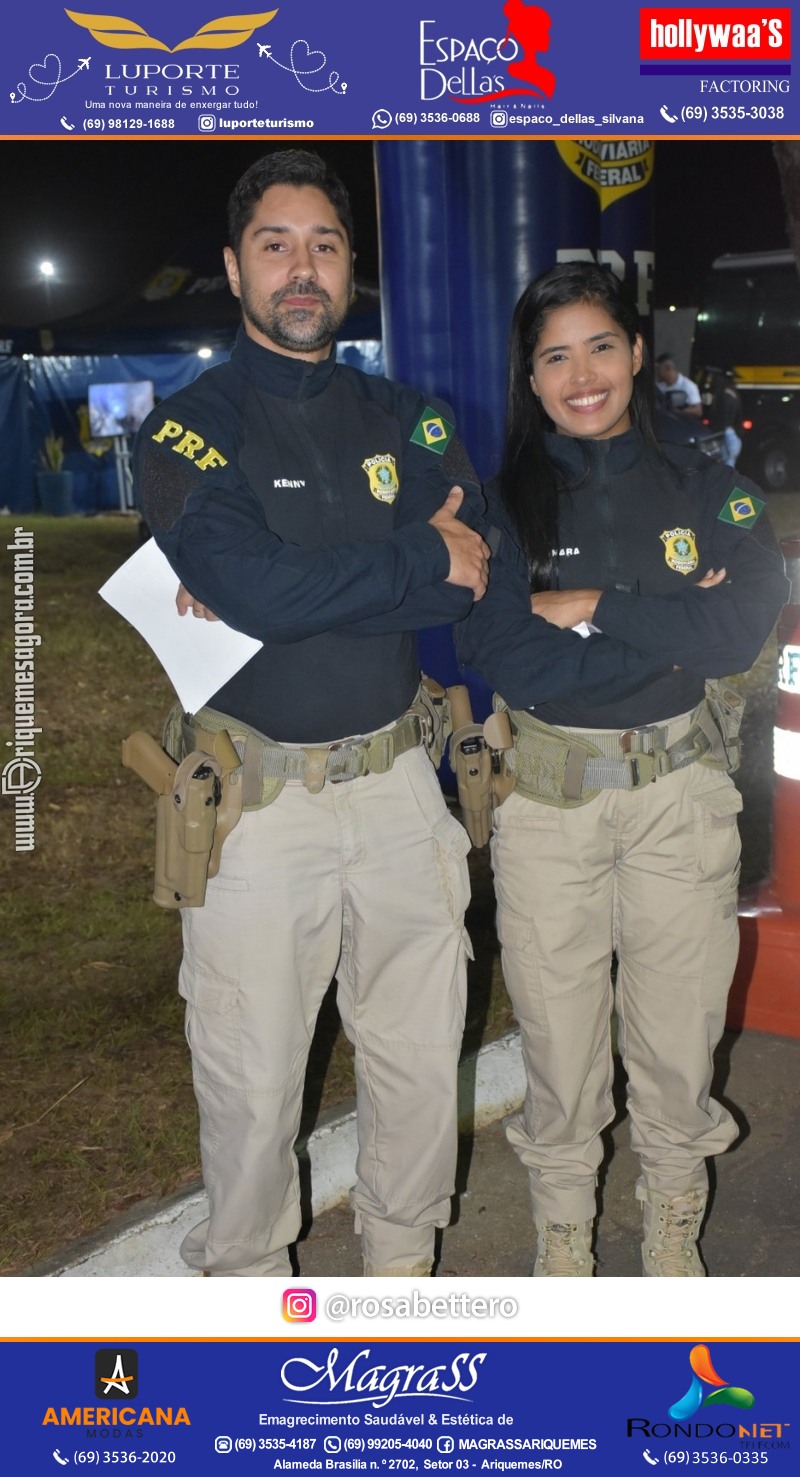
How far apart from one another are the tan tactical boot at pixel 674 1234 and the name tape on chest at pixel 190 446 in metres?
1.76

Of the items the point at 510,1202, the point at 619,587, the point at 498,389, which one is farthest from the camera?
the point at 498,389

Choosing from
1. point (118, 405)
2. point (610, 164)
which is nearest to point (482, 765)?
point (610, 164)

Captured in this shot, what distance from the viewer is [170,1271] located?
2787mm

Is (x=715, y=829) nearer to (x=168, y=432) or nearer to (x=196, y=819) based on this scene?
(x=196, y=819)

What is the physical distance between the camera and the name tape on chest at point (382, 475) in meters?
2.46

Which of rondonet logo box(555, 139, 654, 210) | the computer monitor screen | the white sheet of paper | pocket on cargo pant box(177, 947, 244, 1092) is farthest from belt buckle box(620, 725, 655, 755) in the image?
the computer monitor screen

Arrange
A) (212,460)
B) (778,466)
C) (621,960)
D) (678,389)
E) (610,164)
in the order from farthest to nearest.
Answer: (778,466)
(678,389)
(610,164)
(621,960)
(212,460)

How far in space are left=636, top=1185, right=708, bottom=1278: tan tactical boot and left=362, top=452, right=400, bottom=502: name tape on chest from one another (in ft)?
5.13
